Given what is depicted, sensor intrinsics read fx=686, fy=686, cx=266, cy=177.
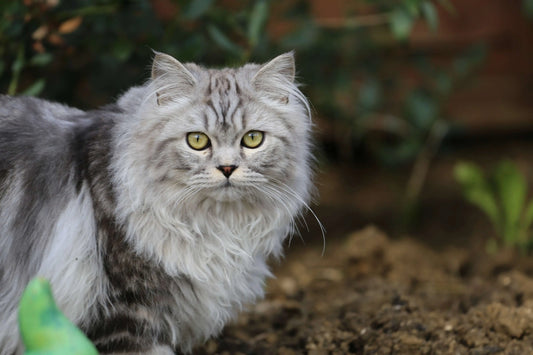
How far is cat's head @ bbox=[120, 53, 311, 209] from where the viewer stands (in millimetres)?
2494

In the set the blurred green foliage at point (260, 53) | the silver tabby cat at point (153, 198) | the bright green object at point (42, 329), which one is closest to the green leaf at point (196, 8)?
the blurred green foliage at point (260, 53)

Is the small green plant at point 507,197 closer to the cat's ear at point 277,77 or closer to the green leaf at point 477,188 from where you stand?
the green leaf at point 477,188

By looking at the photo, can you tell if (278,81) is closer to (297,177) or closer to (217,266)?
(297,177)

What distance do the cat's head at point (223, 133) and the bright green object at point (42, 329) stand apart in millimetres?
738

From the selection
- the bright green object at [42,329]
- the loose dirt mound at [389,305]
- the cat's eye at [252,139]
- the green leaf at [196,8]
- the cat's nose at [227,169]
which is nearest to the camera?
the bright green object at [42,329]

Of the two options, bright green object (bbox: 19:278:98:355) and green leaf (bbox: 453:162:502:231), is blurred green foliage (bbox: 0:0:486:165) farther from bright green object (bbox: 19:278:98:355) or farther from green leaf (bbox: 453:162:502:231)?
bright green object (bbox: 19:278:98:355)

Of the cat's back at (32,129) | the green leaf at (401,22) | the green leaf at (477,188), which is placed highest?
the green leaf at (401,22)

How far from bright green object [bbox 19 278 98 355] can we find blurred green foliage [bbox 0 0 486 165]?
1554 millimetres

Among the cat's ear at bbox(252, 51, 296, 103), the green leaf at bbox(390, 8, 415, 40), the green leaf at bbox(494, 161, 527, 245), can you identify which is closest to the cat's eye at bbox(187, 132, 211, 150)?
the cat's ear at bbox(252, 51, 296, 103)

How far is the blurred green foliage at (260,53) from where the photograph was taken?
342 centimetres

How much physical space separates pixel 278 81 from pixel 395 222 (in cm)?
305

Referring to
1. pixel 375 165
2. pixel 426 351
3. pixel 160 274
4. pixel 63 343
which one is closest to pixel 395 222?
pixel 375 165

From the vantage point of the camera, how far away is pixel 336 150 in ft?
20.3

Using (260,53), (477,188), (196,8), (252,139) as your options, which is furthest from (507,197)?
(252,139)
